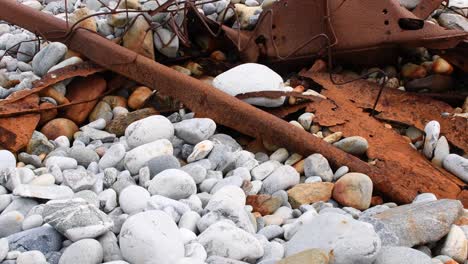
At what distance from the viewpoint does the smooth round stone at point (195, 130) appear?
2.63 meters

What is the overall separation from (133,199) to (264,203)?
45cm

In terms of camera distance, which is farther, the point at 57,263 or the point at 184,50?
the point at 184,50

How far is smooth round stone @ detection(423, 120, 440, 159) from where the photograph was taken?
2715 millimetres

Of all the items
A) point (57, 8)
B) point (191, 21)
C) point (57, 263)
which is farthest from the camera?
point (57, 8)

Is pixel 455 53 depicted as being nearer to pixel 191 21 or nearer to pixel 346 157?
pixel 346 157

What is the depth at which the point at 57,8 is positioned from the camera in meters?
4.46

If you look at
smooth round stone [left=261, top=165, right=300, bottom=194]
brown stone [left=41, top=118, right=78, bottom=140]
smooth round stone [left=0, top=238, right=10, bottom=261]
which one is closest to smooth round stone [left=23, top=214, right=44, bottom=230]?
smooth round stone [left=0, top=238, right=10, bottom=261]

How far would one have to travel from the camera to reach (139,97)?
10.3ft

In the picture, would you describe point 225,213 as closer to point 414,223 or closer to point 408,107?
point 414,223

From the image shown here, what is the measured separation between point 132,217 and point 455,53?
6.50ft

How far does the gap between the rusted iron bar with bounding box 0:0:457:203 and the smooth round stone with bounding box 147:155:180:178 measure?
46 cm

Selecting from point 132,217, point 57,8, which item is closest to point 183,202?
point 132,217

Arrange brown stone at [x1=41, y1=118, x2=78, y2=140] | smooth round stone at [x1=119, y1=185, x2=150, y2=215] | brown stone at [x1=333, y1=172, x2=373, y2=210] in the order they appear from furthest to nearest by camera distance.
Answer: brown stone at [x1=41, y1=118, x2=78, y2=140]
brown stone at [x1=333, y1=172, x2=373, y2=210]
smooth round stone at [x1=119, y1=185, x2=150, y2=215]

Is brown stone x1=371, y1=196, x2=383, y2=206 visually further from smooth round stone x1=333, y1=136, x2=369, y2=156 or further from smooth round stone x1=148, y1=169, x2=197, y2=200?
smooth round stone x1=148, y1=169, x2=197, y2=200
